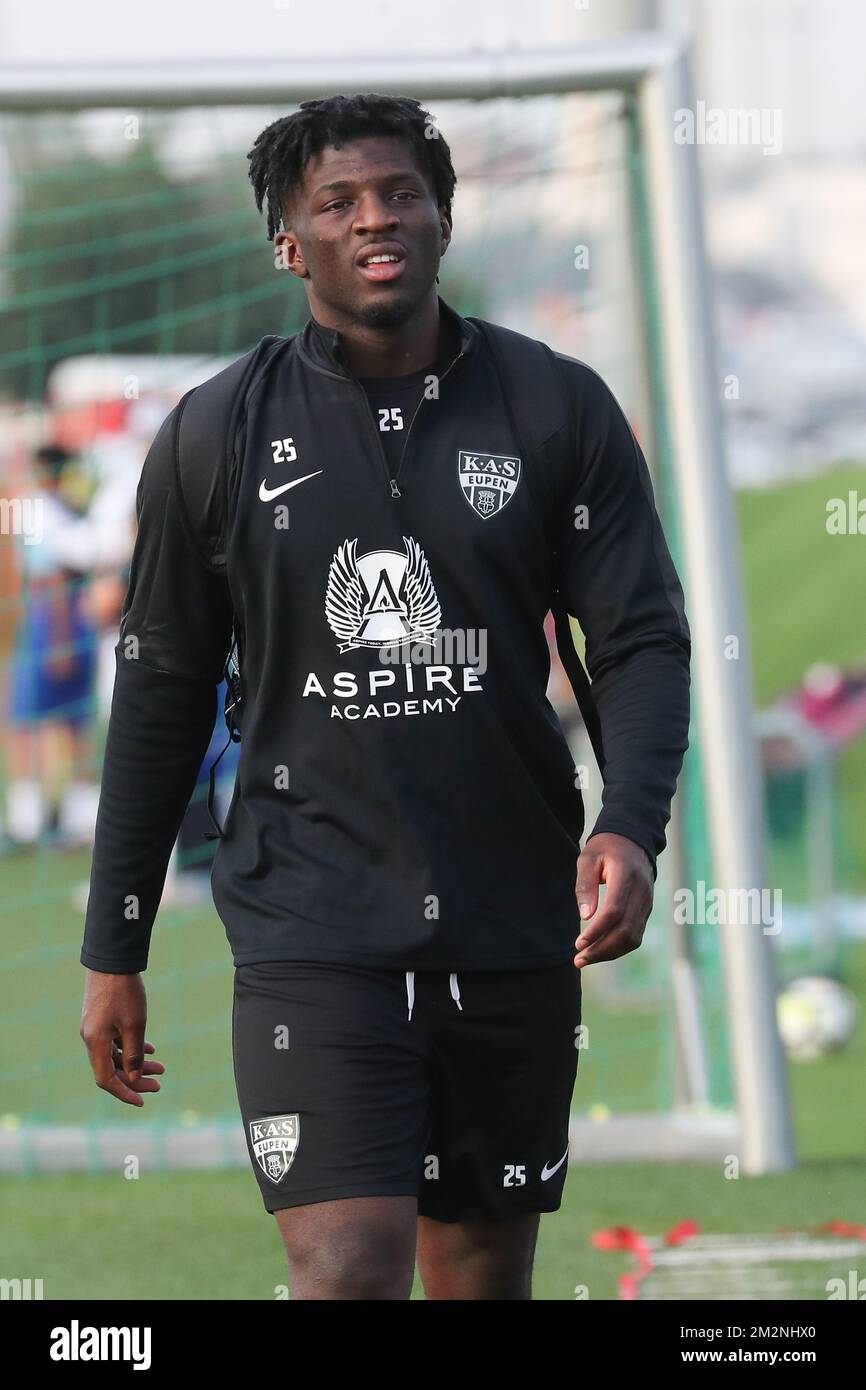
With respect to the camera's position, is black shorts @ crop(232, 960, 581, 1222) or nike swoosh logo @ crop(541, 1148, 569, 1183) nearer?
black shorts @ crop(232, 960, 581, 1222)

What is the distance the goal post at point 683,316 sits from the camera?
18.7ft

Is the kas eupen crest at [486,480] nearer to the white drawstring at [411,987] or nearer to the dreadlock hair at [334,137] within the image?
the dreadlock hair at [334,137]

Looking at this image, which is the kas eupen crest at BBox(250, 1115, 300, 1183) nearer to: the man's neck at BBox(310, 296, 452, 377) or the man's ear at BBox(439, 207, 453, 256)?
the man's neck at BBox(310, 296, 452, 377)

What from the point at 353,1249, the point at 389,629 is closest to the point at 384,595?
the point at 389,629

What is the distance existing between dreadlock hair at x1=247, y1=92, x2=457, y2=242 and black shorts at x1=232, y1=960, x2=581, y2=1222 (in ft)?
3.70

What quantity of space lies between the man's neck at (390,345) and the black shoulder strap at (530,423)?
0.10 metres

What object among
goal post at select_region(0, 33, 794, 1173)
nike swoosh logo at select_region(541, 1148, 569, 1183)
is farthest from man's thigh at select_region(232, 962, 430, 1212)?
goal post at select_region(0, 33, 794, 1173)

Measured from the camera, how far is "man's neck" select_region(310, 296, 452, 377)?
3008 mm

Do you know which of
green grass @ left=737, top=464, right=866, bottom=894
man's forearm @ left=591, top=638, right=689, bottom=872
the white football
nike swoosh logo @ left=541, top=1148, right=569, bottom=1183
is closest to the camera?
man's forearm @ left=591, top=638, right=689, bottom=872

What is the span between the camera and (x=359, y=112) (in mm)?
3008

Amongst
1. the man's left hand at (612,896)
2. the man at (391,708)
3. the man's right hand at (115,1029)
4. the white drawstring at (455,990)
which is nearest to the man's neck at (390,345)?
the man at (391,708)

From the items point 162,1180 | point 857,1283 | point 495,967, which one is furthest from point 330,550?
point 162,1180
